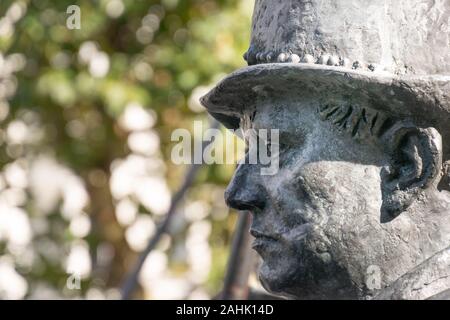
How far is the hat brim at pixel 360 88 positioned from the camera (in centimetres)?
280

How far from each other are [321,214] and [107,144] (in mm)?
4690

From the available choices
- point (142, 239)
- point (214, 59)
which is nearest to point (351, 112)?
point (214, 59)

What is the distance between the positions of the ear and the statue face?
23mm

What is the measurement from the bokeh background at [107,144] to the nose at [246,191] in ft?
11.5

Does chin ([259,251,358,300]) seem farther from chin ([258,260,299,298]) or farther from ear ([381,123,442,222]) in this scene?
ear ([381,123,442,222])

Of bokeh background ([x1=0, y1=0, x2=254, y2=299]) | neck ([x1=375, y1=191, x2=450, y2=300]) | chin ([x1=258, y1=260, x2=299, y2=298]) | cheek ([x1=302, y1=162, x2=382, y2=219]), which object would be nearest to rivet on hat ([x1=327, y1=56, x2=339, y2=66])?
cheek ([x1=302, y1=162, x2=382, y2=219])

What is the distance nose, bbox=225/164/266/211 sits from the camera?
2.95 m

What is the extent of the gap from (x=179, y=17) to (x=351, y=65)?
13.6 ft

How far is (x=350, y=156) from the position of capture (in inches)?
113

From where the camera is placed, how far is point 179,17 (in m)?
6.91
